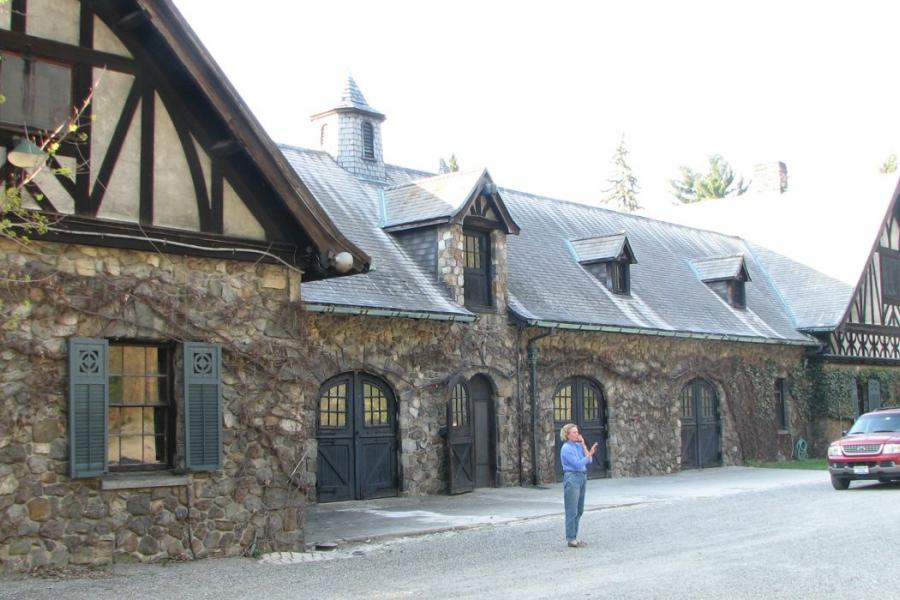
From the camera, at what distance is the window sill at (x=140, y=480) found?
1179 cm

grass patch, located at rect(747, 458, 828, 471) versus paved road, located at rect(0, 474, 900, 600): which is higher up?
paved road, located at rect(0, 474, 900, 600)

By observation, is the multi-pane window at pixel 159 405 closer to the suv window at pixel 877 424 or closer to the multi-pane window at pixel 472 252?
the multi-pane window at pixel 472 252

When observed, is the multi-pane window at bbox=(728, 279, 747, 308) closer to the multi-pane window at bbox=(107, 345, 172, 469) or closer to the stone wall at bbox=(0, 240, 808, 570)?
the stone wall at bbox=(0, 240, 808, 570)

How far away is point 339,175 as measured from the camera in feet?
78.6

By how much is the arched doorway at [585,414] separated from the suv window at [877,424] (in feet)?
18.2

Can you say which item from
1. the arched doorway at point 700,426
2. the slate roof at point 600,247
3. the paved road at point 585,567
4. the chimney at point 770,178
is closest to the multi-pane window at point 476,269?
the slate roof at point 600,247

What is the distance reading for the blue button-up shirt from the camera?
524 inches

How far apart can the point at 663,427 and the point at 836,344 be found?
28.8 ft

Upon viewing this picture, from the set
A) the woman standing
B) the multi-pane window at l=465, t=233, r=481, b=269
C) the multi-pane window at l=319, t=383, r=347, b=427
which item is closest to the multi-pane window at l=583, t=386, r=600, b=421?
the multi-pane window at l=465, t=233, r=481, b=269

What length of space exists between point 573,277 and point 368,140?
5.82m

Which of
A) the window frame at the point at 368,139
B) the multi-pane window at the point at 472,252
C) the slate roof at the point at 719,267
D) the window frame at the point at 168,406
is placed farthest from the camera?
the slate roof at the point at 719,267

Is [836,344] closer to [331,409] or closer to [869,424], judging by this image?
[869,424]

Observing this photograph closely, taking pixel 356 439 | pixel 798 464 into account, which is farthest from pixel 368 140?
pixel 798 464

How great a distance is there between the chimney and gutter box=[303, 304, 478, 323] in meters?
23.8
